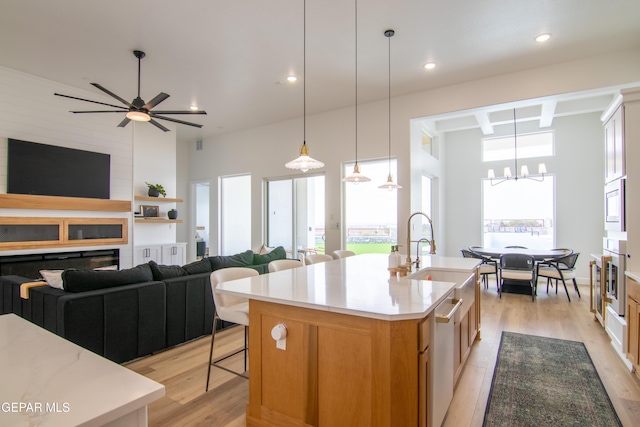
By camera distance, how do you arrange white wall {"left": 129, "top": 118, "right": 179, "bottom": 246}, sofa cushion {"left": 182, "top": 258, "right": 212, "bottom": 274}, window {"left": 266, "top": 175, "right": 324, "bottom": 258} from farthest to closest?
window {"left": 266, "top": 175, "right": 324, "bottom": 258} → white wall {"left": 129, "top": 118, "right": 179, "bottom": 246} → sofa cushion {"left": 182, "top": 258, "right": 212, "bottom": 274}

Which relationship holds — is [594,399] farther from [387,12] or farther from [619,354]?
[387,12]

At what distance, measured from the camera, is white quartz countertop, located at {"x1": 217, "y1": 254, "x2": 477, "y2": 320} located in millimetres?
1605

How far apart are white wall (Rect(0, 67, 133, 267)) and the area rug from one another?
19.6 ft

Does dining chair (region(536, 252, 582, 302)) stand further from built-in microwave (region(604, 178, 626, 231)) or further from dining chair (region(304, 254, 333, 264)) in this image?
dining chair (region(304, 254, 333, 264))

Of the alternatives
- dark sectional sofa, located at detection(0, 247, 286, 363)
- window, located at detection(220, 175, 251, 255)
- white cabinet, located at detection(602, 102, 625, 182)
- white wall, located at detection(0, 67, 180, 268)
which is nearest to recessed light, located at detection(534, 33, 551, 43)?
white cabinet, located at detection(602, 102, 625, 182)

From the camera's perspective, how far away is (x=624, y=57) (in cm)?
416

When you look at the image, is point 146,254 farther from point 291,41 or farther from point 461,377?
point 461,377

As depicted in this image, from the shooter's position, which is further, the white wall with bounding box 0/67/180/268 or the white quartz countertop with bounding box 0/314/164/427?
the white wall with bounding box 0/67/180/268

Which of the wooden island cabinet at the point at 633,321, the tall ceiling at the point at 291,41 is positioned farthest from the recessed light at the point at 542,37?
the wooden island cabinet at the point at 633,321

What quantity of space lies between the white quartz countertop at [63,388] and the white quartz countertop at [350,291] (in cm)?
99

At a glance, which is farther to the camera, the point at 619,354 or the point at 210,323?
the point at 210,323

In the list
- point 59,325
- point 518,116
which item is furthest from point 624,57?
point 59,325

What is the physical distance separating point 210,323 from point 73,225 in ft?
10.6

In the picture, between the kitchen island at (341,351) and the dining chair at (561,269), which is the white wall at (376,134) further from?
the kitchen island at (341,351)
